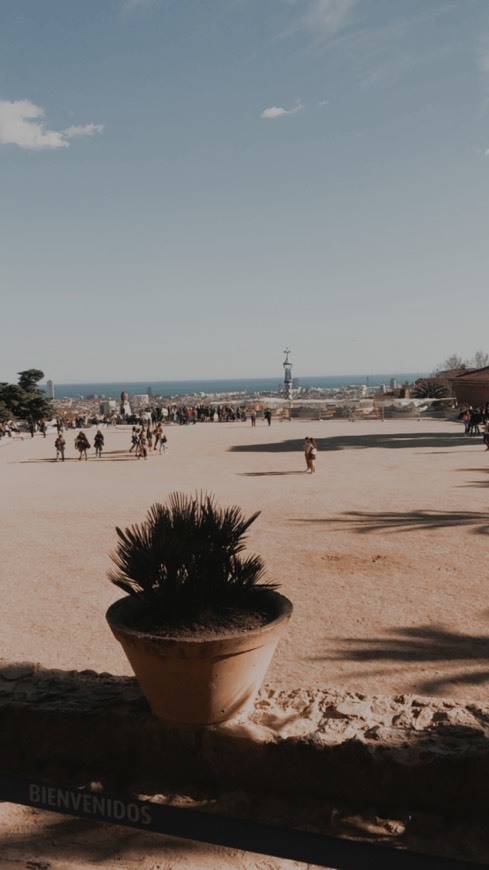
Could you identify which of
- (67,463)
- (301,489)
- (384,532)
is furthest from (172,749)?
(67,463)

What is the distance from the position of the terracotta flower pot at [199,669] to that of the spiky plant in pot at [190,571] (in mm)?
169

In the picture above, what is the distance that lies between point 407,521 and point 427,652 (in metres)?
5.60

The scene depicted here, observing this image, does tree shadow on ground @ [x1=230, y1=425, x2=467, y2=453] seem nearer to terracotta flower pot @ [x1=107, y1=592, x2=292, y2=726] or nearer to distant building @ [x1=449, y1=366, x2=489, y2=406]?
distant building @ [x1=449, y1=366, x2=489, y2=406]

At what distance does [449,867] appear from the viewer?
2.11 metres

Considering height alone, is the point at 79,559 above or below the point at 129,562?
below

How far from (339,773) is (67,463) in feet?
70.9

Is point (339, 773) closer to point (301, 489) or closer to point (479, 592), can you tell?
point (479, 592)

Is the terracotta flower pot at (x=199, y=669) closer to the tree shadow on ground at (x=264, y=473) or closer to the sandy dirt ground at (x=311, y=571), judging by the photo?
the sandy dirt ground at (x=311, y=571)

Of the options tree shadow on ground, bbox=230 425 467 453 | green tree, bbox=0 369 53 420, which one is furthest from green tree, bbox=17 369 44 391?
tree shadow on ground, bbox=230 425 467 453

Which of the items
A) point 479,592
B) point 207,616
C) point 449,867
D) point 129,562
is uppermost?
point 129,562

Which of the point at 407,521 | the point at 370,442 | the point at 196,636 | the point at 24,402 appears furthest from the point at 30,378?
the point at 196,636

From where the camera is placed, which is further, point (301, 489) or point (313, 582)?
point (301, 489)

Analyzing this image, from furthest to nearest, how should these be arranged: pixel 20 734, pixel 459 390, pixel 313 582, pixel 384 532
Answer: pixel 459 390, pixel 384 532, pixel 313 582, pixel 20 734

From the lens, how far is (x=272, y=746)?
3.22 m
